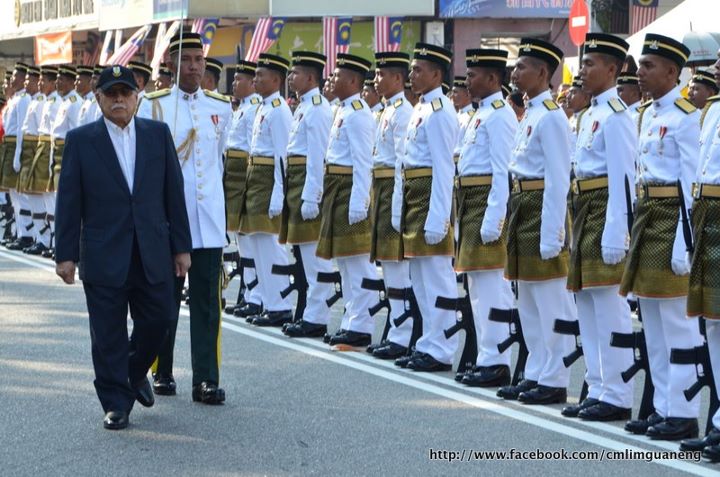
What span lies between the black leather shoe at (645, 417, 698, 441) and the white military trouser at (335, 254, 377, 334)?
4.00m

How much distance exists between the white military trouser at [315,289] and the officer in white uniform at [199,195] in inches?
113

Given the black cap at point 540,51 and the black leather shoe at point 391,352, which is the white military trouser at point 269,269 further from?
the black cap at point 540,51

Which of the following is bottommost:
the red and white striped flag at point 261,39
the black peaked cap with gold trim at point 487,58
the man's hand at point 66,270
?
the man's hand at point 66,270

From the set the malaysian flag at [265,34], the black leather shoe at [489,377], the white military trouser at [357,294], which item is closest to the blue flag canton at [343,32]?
the malaysian flag at [265,34]

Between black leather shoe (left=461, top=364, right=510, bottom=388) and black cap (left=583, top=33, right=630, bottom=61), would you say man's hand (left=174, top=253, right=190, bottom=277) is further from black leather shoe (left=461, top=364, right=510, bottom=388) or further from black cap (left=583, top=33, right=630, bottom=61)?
black cap (left=583, top=33, right=630, bottom=61)

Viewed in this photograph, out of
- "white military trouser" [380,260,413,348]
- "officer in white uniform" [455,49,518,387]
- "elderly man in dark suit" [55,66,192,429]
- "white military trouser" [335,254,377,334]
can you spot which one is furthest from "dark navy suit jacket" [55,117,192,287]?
"white military trouser" [335,254,377,334]

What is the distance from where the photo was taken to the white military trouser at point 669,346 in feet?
26.2

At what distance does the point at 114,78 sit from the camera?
828cm

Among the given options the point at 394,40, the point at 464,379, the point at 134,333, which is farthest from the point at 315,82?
the point at 394,40

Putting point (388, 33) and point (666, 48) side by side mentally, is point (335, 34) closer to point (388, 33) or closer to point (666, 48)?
point (388, 33)

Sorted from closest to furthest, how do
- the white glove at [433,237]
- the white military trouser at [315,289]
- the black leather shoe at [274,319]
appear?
the white glove at [433,237] → the white military trouser at [315,289] → the black leather shoe at [274,319]

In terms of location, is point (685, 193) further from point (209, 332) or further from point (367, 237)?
point (367, 237)

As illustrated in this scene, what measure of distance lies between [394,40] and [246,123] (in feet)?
56.0

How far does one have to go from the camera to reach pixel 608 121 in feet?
27.8
